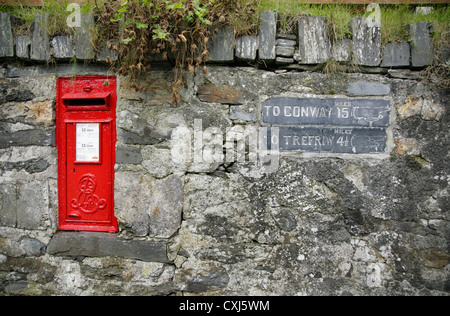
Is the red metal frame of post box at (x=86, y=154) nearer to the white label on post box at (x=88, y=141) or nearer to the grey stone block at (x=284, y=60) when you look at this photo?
the white label on post box at (x=88, y=141)

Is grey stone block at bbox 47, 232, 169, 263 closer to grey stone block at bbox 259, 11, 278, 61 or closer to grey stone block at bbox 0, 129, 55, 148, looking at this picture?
grey stone block at bbox 0, 129, 55, 148

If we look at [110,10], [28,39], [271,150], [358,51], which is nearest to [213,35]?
[110,10]

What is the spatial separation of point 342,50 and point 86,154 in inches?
93.5

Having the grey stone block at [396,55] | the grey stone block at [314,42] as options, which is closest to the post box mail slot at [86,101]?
the grey stone block at [314,42]

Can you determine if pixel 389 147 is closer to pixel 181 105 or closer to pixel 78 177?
pixel 181 105

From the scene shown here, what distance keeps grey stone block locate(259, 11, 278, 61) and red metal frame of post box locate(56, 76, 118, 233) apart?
1.31 meters

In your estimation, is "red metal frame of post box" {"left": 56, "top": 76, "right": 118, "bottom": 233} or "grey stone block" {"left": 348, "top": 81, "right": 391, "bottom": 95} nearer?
"grey stone block" {"left": 348, "top": 81, "right": 391, "bottom": 95}

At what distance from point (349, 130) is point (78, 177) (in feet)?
7.92

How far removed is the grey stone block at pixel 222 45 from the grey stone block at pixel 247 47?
6 centimetres

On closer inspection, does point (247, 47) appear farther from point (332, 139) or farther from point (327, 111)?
point (332, 139)

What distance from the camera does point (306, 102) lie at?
217cm

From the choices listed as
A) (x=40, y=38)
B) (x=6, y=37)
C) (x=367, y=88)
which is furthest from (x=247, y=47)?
(x=6, y=37)

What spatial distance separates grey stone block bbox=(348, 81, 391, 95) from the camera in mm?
2148

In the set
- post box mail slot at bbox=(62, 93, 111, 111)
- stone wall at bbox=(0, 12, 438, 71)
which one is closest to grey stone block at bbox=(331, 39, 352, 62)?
stone wall at bbox=(0, 12, 438, 71)
